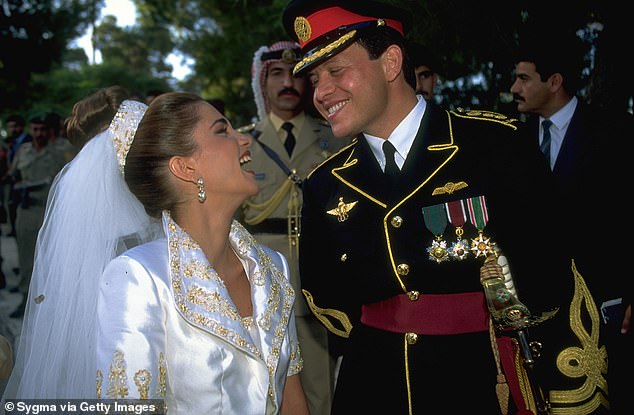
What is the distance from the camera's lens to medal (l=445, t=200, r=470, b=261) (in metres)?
2.71

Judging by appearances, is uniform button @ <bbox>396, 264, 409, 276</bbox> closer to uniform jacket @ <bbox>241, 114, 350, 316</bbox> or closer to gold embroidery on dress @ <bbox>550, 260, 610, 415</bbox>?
gold embroidery on dress @ <bbox>550, 260, 610, 415</bbox>

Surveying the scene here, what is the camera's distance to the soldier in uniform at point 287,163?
211 inches

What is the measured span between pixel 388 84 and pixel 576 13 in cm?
300

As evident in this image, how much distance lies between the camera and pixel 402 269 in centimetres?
272

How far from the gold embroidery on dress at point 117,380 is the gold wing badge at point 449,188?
140cm

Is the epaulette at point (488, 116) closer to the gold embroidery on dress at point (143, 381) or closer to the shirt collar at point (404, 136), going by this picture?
the shirt collar at point (404, 136)

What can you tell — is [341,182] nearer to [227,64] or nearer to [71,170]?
[71,170]

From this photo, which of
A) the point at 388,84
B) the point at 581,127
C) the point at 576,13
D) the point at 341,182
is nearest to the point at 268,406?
the point at 341,182

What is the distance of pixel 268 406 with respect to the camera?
2783 millimetres

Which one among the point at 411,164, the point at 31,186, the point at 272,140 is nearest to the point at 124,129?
the point at 411,164

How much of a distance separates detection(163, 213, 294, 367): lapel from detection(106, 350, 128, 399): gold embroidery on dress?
0.95ft

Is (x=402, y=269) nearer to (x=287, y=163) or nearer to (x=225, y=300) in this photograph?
(x=225, y=300)

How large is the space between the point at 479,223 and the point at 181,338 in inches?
49.8

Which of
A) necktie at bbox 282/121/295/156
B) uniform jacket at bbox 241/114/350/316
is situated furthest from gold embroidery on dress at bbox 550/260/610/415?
necktie at bbox 282/121/295/156
